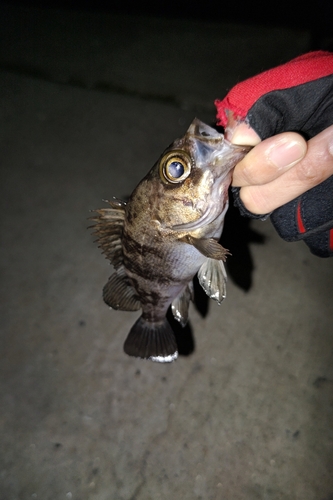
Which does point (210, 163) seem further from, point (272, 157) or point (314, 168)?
point (314, 168)

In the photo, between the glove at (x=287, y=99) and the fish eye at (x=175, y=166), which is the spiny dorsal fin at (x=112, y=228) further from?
the glove at (x=287, y=99)

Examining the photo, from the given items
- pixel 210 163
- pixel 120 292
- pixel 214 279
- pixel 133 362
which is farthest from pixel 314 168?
pixel 133 362

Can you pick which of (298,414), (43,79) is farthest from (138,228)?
(43,79)

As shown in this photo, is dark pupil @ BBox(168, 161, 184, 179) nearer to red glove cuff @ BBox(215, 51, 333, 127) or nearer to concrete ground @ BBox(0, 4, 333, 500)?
red glove cuff @ BBox(215, 51, 333, 127)

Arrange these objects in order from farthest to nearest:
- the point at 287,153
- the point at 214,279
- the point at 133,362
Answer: the point at 133,362, the point at 214,279, the point at 287,153

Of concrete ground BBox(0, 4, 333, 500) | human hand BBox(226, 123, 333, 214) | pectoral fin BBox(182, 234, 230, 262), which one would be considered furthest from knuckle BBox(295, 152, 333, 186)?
concrete ground BBox(0, 4, 333, 500)

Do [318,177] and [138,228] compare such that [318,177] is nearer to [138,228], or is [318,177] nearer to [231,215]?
[138,228]
